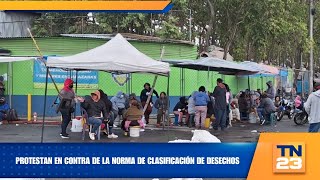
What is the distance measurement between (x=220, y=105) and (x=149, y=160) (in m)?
9.90

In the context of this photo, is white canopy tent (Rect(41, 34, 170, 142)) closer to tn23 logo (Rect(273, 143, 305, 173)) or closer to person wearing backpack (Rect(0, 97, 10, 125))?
person wearing backpack (Rect(0, 97, 10, 125))

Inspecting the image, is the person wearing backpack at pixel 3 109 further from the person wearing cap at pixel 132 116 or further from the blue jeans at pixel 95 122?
the blue jeans at pixel 95 122

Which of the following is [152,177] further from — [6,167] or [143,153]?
[6,167]

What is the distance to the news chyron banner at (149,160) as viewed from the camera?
6.16 m

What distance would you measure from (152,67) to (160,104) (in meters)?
4.37

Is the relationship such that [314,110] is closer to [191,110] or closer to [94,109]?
[94,109]

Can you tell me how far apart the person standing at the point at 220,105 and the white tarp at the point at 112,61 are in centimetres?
302

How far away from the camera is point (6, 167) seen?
6.23 m

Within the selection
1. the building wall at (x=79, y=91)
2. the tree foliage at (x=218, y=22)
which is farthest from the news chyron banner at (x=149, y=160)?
the tree foliage at (x=218, y=22)

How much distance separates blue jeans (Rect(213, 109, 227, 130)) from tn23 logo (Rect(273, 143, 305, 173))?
9.71 m

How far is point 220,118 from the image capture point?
15.9 metres

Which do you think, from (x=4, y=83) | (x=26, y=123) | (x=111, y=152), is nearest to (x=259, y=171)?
(x=111, y=152)

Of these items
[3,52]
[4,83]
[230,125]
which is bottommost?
[230,125]

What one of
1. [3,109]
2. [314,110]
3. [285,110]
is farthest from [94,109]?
[285,110]
